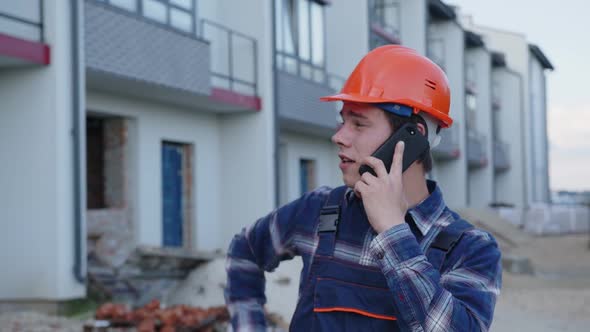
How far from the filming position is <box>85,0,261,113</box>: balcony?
12727 mm

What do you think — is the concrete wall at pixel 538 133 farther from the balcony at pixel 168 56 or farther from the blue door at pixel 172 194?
the blue door at pixel 172 194

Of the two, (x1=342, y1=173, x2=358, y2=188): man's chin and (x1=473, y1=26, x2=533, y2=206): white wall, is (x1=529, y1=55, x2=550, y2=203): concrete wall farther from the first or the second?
(x1=342, y1=173, x2=358, y2=188): man's chin

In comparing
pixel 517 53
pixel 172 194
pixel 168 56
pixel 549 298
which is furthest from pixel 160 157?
pixel 517 53

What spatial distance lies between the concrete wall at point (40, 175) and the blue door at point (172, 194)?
5274 millimetres

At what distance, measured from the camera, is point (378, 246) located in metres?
2.13

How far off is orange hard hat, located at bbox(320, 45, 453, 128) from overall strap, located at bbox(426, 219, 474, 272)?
0.40 m

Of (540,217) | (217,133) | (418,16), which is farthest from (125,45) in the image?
(540,217)

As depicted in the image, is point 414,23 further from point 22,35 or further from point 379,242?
point 379,242

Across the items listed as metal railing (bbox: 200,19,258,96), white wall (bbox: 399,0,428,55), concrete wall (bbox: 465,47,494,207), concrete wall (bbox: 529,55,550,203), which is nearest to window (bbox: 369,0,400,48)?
white wall (bbox: 399,0,428,55)

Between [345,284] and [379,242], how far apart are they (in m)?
0.31

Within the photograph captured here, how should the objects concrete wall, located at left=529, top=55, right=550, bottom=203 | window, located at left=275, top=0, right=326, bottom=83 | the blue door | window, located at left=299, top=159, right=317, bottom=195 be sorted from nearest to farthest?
the blue door, window, located at left=275, top=0, right=326, bottom=83, window, located at left=299, top=159, right=317, bottom=195, concrete wall, located at left=529, top=55, right=550, bottom=203

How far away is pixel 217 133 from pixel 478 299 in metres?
16.7

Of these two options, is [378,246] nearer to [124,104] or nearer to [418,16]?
[124,104]

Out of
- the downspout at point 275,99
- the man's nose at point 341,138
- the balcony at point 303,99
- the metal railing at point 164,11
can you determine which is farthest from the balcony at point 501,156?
the man's nose at point 341,138
